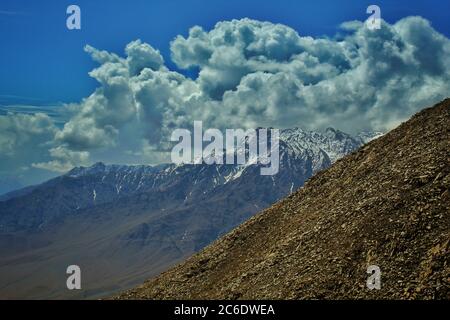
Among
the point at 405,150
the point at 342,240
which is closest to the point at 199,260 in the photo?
the point at 342,240

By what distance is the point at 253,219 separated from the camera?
250 feet

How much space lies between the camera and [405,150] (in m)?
65.0

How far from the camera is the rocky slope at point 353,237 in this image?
45.8m

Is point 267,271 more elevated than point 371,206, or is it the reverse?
point 371,206

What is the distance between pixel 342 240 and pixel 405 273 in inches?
358

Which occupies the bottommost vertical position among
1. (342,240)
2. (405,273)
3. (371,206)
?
(405,273)

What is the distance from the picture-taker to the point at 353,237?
52.1m

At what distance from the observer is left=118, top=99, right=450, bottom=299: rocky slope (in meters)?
45.8
